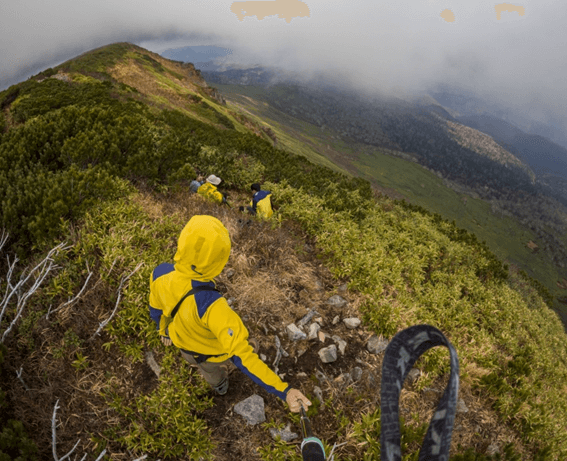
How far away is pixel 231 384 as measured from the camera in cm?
407

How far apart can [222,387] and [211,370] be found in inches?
16.7

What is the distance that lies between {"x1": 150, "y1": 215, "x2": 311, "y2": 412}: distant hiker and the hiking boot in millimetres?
342

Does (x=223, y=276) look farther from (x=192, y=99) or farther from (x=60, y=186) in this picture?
(x=192, y=99)

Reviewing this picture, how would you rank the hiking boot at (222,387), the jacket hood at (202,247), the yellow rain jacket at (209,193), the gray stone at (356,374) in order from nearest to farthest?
the jacket hood at (202,247), the hiking boot at (222,387), the gray stone at (356,374), the yellow rain jacket at (209,193)

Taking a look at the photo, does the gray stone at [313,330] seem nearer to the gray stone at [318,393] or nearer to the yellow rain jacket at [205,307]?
the gray stone at [318,393]

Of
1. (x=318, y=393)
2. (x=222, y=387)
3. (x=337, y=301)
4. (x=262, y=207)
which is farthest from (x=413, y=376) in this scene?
(x=262, y=207)

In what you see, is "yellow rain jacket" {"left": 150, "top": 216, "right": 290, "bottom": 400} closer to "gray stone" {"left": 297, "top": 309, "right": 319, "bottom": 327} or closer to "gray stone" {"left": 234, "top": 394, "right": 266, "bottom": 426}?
"gray stone" {"left": 234, "top": 394, "right": 266, "bottom": 426}

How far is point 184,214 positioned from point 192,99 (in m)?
38.1

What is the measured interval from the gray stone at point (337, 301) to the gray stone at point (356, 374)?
1.34m

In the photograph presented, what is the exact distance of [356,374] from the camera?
4.37 metres

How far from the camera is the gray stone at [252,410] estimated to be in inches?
144

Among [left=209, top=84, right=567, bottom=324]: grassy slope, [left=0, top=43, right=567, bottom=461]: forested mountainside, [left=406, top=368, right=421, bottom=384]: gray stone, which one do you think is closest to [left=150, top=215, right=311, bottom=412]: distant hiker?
[left=0, top=43, right=567, bottom=461]: forested mountainside

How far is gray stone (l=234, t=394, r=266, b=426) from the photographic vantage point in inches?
144

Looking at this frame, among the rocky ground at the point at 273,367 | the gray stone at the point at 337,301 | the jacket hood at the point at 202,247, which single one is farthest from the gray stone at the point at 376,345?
the jacket hood at the point at 202,247
